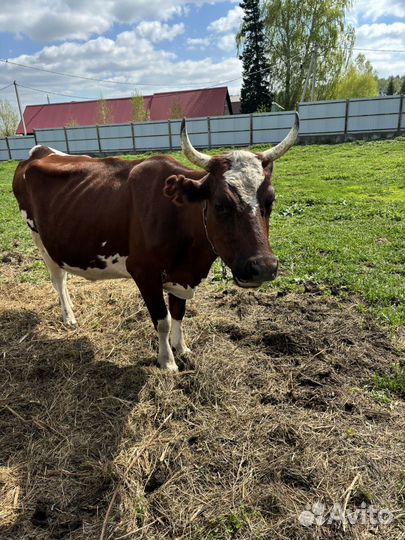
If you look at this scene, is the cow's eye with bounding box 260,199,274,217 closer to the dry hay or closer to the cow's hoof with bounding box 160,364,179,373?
the dry hay

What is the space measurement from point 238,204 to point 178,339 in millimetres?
1933

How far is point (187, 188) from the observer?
3.21 m

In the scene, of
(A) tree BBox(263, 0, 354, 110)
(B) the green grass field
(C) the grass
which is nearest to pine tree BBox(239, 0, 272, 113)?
(A) tree BBox(263, 0, 354, 110)

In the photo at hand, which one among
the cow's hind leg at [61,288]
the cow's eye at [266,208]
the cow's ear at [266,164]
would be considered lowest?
the cow's hind leg at [61,288]

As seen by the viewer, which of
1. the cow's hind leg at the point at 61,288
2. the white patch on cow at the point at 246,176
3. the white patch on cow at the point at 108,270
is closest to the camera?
the white patch on cow at the point at 246,176

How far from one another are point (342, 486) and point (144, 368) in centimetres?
205

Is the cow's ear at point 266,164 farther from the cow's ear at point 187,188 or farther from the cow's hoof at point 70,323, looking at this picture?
the cow's hoof at point 70,323

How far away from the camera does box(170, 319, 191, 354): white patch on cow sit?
4398mm

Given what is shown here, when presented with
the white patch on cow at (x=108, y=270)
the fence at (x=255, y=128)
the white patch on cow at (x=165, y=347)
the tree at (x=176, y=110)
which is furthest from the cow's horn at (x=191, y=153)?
the tree at (x=176, y=110)

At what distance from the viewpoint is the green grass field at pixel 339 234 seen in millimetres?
5539

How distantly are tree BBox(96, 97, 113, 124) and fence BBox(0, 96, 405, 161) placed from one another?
1625 cm

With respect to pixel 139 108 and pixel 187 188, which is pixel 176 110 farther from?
pixel 187 188

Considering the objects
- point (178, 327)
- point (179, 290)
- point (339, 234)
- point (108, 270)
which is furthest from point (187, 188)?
point (339, 234)

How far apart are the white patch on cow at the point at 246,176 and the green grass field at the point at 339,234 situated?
2.56 meters
